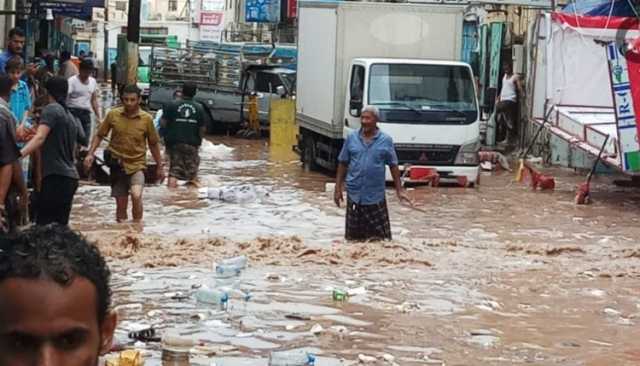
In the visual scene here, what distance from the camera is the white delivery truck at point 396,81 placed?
760 inches

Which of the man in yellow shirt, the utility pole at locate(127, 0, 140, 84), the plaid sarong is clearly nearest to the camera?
the plaid sarong

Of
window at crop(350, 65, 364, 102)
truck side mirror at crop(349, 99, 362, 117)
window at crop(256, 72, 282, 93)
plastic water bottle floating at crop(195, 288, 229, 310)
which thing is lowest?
plastic water bottle floating at crop(195, 288, 229, 310)

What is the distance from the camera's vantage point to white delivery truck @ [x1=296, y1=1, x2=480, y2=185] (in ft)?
63.4

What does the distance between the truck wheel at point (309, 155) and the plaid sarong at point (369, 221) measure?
10295 millimetres

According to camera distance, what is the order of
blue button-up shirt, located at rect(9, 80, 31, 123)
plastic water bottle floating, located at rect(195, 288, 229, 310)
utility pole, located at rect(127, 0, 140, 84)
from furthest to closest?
1. utility pole, located at rect(127, 0, 140, 84)
2. blue button-up shirt, located at rect(9, 80, 31, 123)
3. plastic water bottle floating, located at rect(195, 288, 229, 310)

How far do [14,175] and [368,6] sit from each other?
490 inches

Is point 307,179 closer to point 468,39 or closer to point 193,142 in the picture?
point 193,142

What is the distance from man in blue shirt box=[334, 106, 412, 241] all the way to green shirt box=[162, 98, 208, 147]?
5.42m

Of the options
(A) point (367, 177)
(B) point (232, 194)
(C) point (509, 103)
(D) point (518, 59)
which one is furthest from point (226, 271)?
(D) point (518, 59)

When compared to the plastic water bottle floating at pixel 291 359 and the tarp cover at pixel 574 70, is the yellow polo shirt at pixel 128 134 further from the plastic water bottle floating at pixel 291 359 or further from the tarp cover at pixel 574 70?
the tarp cover at pixel 574 70

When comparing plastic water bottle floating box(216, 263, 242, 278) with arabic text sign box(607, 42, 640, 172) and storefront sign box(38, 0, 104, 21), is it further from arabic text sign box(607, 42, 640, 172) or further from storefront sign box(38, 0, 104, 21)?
storefront sign box(38, 0, 104, 21)

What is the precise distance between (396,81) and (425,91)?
49cm

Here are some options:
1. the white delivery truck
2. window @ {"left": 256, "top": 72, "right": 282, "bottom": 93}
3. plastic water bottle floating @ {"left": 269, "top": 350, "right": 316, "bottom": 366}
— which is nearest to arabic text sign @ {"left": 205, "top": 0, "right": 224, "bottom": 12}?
window @ {"left": 256, "top": 72, "right": 282, "bottom": 93}

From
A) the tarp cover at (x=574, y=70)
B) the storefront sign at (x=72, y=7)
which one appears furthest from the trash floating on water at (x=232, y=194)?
the storefront sign at (x=72, y=7)
